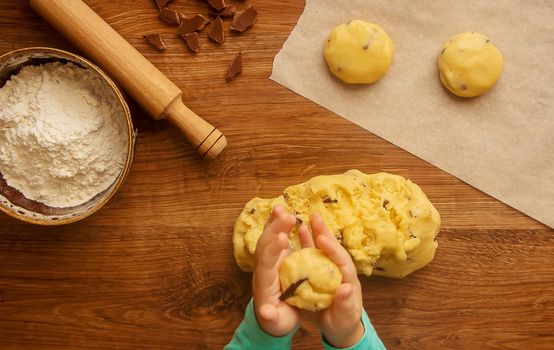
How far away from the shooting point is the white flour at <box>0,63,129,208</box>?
829mm

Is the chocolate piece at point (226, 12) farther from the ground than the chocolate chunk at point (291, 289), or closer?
farther from the ground

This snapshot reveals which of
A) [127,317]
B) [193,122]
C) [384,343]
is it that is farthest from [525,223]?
[127,317]

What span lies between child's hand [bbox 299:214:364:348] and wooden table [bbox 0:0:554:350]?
194 mm

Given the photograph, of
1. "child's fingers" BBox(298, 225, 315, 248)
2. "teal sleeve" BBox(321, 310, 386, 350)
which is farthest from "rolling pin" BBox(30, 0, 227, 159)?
"teal sleeve" BBox(321, 310, 386, 350)

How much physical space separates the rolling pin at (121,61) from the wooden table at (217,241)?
6 cm

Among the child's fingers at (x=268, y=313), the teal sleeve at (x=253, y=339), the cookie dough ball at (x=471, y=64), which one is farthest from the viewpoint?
the cookie dough ball at (x=471, y=64)

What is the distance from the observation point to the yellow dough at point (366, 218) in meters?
0.79

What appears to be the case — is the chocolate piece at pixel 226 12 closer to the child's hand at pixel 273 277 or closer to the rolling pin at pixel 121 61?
the rolling pin at pixel 121 61

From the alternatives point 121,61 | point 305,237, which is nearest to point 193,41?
point 121,61

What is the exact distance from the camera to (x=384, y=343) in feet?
2.99

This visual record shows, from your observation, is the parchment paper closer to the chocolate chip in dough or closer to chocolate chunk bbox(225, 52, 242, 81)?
chocolate chunk bbox(225, 52, 242, 81)

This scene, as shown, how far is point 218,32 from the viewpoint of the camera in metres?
0.91

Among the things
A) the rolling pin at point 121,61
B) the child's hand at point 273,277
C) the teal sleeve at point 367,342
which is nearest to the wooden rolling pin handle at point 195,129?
the rolling pin at point 121,61

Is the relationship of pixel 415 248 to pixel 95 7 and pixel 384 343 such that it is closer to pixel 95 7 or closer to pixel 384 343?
pixel 384 343
